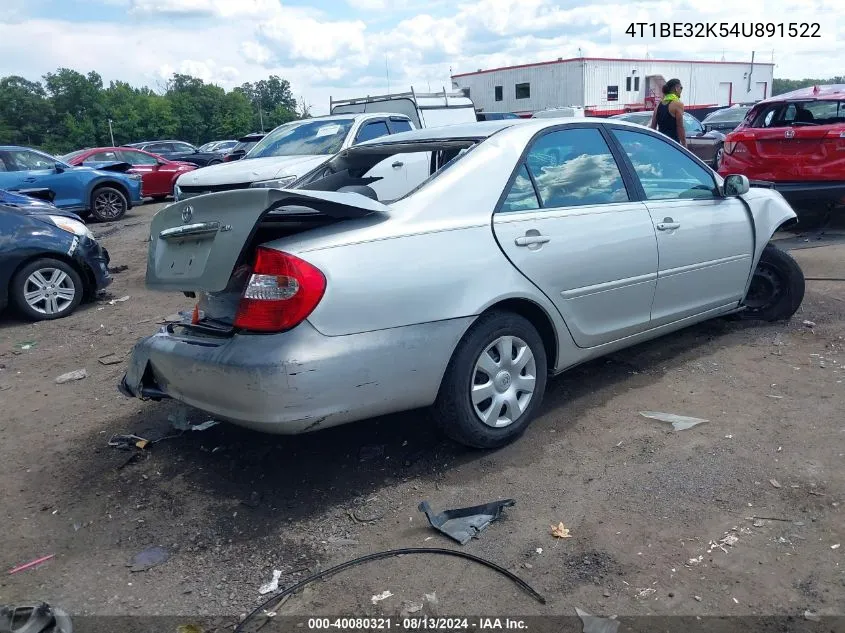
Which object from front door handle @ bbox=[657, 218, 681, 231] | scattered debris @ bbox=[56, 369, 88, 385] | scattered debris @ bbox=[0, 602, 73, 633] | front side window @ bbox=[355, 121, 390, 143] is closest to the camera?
scattered debris @ bbox=[0, 602, 73, 633]

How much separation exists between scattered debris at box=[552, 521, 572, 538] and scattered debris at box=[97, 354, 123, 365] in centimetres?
409

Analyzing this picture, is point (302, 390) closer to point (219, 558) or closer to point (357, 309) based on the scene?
point (357, 309)

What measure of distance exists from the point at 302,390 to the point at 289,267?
528 millimetres

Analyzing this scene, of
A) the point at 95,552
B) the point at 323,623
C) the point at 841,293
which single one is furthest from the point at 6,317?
the point at 841,293

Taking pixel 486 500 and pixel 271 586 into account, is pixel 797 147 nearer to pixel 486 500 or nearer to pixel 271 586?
pixel 486 500

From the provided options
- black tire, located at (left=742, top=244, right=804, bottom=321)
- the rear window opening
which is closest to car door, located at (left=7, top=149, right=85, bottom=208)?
the rear window opening

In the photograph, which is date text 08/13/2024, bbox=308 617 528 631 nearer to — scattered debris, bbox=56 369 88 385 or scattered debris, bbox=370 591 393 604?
scattered debris, bbox=370 591 393 604

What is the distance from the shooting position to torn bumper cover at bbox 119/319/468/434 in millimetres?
3105

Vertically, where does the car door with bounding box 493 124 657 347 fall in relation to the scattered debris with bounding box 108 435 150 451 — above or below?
above

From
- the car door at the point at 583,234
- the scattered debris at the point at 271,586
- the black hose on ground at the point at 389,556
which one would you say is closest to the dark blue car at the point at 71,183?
the car door at the point at 583,234

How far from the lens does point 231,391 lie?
323 centimetres

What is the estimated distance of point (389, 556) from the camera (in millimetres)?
3021

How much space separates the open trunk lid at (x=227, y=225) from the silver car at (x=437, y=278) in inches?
0.4

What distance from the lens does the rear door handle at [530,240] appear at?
3750 mm
